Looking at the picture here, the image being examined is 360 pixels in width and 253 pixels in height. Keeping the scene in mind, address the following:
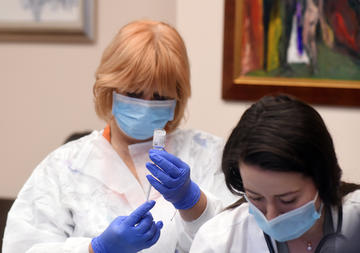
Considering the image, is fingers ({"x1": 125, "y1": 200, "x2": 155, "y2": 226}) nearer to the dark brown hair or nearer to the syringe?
the syringe

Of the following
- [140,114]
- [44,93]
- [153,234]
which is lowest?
[153,234]

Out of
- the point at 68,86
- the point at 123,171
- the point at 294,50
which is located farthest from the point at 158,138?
the point at 68,86

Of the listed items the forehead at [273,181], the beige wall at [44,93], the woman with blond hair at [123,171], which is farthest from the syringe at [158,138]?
the beige wall at [44,93]

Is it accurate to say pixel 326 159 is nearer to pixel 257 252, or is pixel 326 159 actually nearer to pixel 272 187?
pixel 272 187

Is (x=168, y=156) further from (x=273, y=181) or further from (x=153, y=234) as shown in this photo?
(x=273, y=181)

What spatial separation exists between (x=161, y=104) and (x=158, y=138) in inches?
10.5

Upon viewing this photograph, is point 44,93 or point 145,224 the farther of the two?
point 44,93

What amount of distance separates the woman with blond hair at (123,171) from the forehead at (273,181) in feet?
1.30

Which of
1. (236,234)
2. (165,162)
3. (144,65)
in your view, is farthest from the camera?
(144,65)

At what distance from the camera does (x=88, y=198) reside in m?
1.77

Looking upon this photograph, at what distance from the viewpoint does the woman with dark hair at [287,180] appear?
46.9 inches

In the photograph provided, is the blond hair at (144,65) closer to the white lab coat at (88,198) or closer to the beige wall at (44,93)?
the white lab coat at (88,198)

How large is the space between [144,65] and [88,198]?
1.64 ft

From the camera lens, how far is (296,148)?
1192 millimetres
